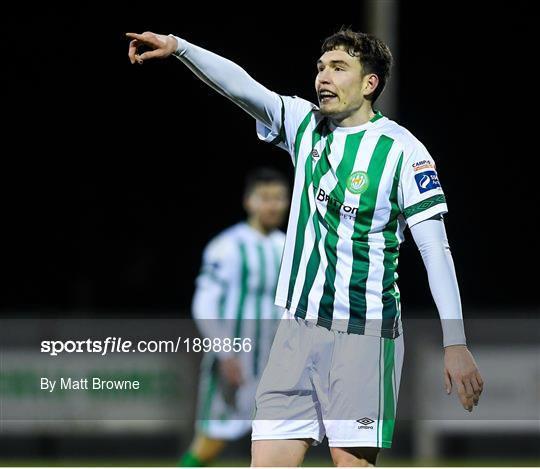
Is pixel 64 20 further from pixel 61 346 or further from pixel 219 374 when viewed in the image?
pixel 219 374

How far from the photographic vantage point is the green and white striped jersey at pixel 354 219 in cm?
384

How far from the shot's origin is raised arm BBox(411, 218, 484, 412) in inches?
145

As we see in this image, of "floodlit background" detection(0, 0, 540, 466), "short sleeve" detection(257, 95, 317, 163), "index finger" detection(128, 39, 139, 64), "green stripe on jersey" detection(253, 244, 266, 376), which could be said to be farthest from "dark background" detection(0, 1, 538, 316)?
"index finger" detection(128, 39, 139, 64)

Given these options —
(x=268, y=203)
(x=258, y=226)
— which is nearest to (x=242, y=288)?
(x=258, y=226)

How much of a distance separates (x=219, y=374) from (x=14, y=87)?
7.04 meters

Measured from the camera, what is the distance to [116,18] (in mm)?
12367

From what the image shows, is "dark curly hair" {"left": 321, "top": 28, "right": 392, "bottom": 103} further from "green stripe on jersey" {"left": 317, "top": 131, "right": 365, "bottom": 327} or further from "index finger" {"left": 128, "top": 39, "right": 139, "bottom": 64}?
"index finger" {"left": 128, "top": 39, "right": 139, "bottom": 64}

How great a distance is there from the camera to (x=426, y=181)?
380 centimetres

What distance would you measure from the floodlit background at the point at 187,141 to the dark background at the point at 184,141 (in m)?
0.02

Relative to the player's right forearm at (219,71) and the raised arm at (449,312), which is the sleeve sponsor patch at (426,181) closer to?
the raised arm at (449,312)

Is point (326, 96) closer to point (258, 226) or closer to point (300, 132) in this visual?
point (300, 132)

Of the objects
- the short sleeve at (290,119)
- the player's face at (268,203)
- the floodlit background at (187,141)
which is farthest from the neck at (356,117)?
the floodlit background at (187,141)

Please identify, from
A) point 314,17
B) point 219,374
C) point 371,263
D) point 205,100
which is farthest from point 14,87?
point 371,263

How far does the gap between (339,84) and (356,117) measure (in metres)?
0.14
